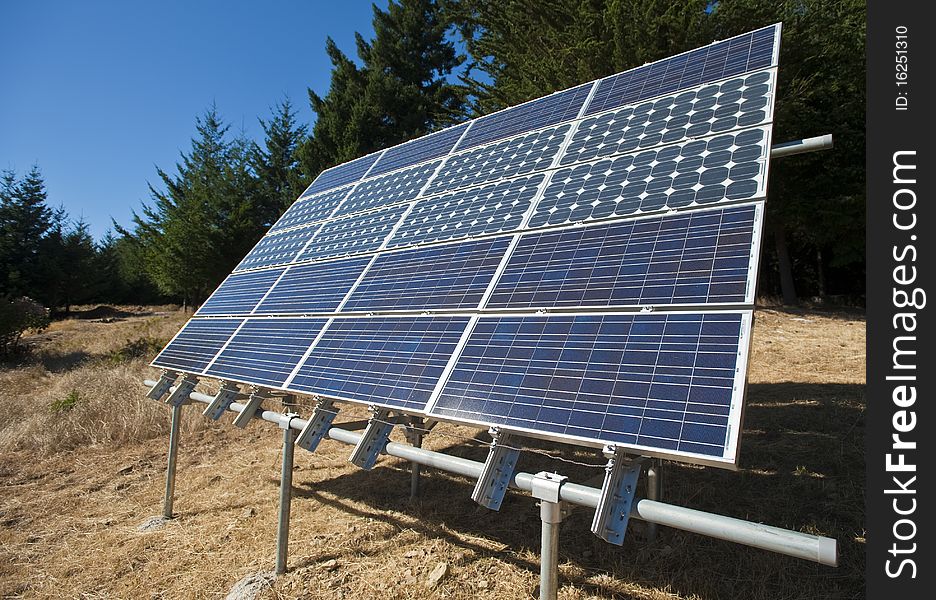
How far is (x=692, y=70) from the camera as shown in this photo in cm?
604

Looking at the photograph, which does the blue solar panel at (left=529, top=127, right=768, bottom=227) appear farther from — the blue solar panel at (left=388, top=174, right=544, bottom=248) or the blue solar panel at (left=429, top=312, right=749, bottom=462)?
the blue solar panel at (left=429, top=312, right=749, bottom=462)

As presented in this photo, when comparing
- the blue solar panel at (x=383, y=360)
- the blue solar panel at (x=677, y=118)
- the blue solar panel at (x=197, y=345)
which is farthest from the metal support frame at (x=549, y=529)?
the blue solar panel at (x=197, y=345)

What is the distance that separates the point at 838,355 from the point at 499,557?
1070 centimetres

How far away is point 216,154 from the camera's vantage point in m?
30.9

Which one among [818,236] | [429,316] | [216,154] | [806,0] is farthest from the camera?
[216,154]

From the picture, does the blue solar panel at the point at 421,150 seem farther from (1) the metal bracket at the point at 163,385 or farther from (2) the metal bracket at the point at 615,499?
(2) the metal bracket at the point at 615,499

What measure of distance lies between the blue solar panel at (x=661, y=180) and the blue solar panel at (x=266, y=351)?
3067 mm

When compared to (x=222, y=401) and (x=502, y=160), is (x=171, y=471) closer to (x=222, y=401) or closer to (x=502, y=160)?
(x=222, y=401)

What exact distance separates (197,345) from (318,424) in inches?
147

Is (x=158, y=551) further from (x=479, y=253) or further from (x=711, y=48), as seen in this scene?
(x=711, y=48)

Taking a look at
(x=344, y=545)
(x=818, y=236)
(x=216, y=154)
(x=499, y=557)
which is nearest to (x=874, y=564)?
(x=499, y=557)

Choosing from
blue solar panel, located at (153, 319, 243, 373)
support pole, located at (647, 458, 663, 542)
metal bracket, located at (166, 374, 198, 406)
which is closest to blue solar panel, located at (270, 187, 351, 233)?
blue solar panel, located at (153, 319, 243, 373)

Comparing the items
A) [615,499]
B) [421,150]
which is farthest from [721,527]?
[421,150]

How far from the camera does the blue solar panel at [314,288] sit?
6.30 meters
